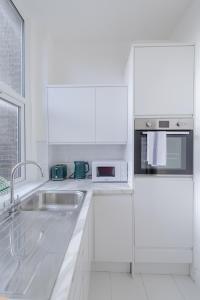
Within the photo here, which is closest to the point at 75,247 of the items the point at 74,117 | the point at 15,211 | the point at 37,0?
the point at 15,211

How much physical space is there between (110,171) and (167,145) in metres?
0.70

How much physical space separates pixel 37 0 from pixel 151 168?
1.91 meters

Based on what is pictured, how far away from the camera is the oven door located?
1988 mm

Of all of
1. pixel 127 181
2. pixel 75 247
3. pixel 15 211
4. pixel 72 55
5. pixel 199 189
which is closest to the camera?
pixel 75 247

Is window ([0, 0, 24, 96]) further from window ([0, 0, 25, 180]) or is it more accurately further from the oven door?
the oven door

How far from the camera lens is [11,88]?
195 cm

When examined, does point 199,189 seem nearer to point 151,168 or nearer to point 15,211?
point 151,168

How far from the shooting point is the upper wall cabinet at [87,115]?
7.93ft

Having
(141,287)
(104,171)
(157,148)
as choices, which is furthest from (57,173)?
(141,287)

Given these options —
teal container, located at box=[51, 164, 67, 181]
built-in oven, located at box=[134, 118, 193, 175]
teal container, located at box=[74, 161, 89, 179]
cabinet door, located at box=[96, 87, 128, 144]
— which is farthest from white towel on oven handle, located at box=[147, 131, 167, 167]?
teal container, located at box=[51, 164, 67, 181]

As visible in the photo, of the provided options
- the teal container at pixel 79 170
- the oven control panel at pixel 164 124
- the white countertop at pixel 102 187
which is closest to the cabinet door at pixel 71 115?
the teal container at pixel 79 170

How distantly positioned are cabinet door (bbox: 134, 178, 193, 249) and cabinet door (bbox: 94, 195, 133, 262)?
0.31ft

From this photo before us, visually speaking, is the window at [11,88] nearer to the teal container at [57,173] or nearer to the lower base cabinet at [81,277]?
the teal container at [57,173]

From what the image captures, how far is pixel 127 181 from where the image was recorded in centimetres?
233
